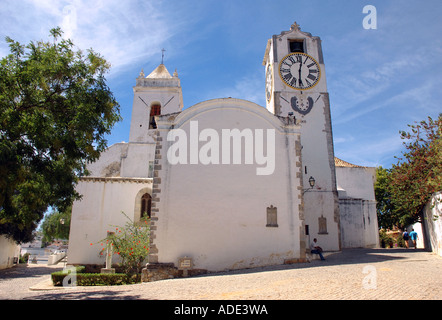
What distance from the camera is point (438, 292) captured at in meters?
7.91

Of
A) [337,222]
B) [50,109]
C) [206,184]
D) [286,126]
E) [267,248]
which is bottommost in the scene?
[267,248]

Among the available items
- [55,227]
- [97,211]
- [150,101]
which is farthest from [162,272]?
[55,227]

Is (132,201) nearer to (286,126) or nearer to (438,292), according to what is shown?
(286,126)

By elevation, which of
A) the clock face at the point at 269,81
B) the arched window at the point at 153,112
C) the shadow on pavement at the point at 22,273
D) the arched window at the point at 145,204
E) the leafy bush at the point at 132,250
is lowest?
the shadow on pavement at the point at 22,273

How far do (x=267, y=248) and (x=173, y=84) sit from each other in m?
17.5

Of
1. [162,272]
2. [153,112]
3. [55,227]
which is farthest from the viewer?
[55,227]

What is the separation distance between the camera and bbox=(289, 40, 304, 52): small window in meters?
24.1

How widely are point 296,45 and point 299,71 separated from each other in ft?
7.51

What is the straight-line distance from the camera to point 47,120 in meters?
10.3

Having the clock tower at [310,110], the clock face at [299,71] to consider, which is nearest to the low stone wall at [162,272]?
the clock tower at [310,110]

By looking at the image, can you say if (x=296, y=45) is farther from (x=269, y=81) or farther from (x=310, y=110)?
(x=310, y=110)

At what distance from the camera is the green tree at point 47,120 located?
31.0 feet

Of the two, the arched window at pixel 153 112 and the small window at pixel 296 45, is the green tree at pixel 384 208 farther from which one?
the arched window at pixel 153 112
